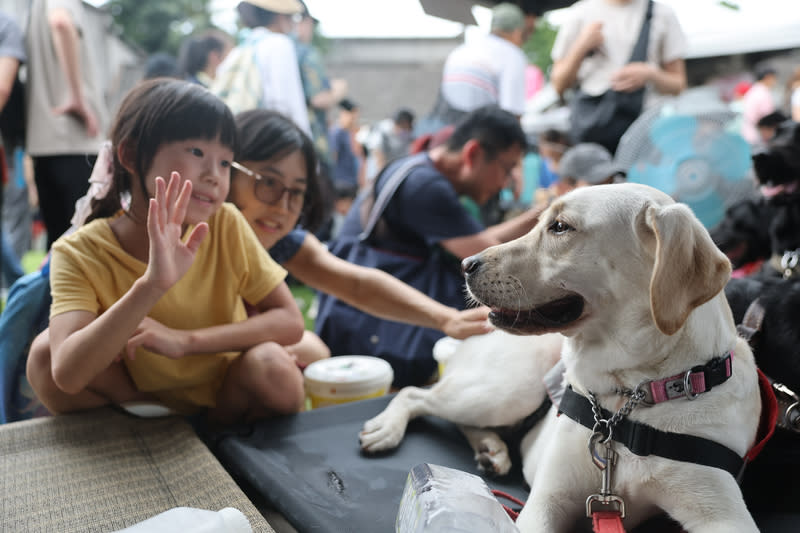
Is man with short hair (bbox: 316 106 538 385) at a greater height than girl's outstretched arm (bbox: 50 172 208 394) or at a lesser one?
lesser

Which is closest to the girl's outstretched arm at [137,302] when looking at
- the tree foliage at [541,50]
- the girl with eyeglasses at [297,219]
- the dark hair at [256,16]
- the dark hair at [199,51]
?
the girl with eyeglasses at [297,219]

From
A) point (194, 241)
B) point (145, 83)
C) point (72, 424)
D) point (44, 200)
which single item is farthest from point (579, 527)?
point (44, 200)

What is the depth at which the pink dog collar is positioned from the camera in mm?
1009

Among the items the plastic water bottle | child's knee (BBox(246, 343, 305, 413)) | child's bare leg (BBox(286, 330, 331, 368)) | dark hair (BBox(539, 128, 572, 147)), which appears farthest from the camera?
dark hair (BBox(539, 128, 572, 147))

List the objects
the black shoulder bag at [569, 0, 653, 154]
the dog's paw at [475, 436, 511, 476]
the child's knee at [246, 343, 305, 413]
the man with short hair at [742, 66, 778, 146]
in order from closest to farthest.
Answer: the dog's paw at [475, 436, 511, 476] → the child's knee at [246, 343, 305, 413] → the black shoulder bag at [569, 0, 653, 154] → the man with short hair at [742, 66, 778, 146]

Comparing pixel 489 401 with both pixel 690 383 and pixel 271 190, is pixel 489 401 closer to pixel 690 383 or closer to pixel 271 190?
pixel 690 383

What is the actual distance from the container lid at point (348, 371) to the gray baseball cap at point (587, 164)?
1.67m

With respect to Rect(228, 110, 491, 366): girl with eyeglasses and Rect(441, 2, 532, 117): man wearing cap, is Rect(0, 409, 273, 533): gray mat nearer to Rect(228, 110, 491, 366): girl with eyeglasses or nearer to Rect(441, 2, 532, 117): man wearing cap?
Rect(228, 110, 491, 366): girl with eyeglasses

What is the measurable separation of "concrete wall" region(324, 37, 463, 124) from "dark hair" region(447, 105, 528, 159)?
13802mm

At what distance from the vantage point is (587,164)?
322cm

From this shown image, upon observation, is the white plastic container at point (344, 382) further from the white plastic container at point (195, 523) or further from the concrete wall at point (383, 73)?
the concrete wall at point (383, 73)

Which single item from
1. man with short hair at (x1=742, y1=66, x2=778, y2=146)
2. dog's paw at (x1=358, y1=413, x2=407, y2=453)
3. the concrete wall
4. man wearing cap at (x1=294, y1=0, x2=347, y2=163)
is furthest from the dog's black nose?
the concrete wall

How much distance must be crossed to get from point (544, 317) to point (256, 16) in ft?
6.67

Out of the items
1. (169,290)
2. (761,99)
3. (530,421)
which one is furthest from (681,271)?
(761,99)
